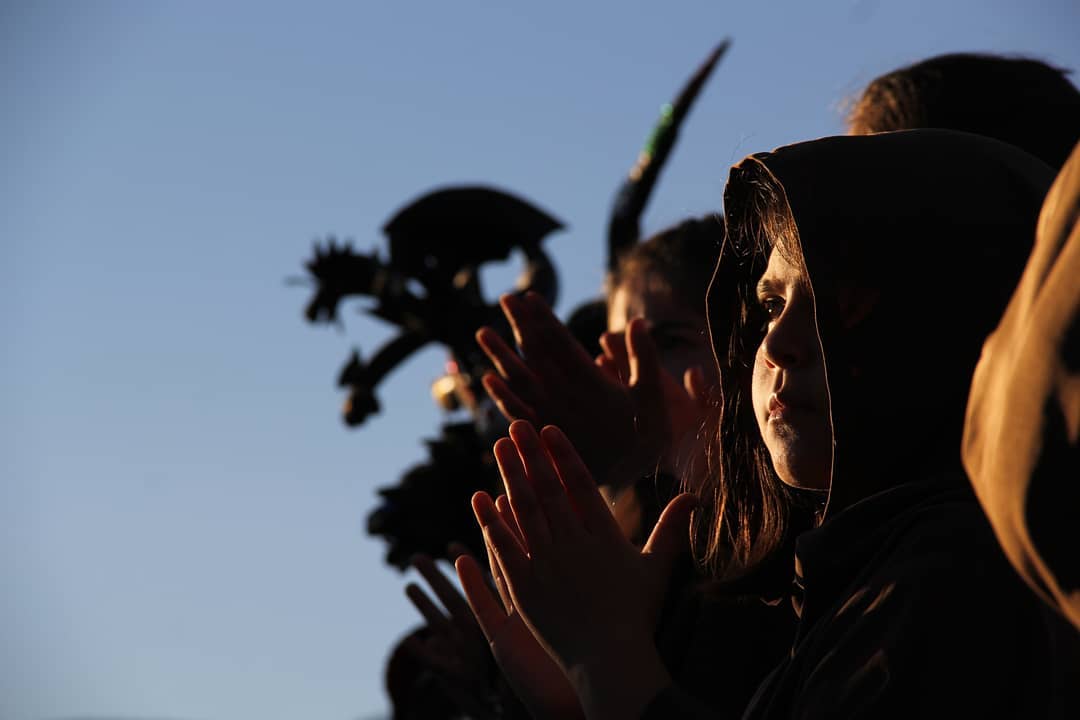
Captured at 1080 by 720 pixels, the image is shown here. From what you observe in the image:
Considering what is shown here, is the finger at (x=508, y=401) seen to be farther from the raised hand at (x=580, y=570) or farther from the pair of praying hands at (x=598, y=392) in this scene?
the raised hand at (x=580, y=570)

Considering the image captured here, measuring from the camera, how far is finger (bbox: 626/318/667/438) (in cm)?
267

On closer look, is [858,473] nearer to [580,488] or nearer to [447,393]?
[580,488]

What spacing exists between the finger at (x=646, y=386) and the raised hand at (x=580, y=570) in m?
0.94

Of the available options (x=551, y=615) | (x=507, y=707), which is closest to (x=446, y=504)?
(x=507, y=707)

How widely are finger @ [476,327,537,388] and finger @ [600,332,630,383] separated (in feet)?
0.63

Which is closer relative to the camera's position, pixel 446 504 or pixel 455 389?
pixel 446 504

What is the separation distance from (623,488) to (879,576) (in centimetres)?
111

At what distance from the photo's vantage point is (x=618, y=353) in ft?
9.39

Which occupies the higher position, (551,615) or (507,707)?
(551,615)

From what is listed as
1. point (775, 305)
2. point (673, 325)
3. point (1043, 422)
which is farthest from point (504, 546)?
point (673, 325)

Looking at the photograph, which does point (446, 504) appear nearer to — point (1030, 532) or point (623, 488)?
point (623, 488)

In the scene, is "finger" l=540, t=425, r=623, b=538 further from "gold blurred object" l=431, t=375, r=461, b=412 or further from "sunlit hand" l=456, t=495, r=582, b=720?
"gold blurred object" l=431, t=375, r=461, b=412

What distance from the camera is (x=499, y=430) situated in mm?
3756

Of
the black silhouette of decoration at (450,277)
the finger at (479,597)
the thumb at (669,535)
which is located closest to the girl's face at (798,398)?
the thumb at (669,535)
